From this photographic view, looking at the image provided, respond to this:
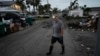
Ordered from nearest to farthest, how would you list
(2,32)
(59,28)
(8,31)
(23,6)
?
(59,28), (2,32), (8,31), (23,6)

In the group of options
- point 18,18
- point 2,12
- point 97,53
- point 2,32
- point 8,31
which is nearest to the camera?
point 97,53

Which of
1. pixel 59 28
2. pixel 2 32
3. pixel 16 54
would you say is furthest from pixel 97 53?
pixel 2 32

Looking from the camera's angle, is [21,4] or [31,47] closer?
[31,47]

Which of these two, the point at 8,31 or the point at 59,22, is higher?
the point at 59,22

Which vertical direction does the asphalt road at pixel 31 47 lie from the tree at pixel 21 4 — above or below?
below

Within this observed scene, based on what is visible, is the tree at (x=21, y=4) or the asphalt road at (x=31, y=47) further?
the tree at (x=21, y=4)

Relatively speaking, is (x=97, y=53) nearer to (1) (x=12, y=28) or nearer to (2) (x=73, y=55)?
(2) (x=73, y=55)

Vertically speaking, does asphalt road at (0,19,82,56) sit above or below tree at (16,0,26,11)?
below

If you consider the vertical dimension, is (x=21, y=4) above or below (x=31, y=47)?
above

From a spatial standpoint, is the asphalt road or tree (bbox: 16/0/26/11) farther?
tree (bbox: 16/0/26/11)

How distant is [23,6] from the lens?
245ft

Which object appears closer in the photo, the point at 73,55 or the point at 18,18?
the point at 73,55

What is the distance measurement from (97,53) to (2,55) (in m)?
6.95

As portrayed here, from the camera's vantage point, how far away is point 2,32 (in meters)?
18.2
